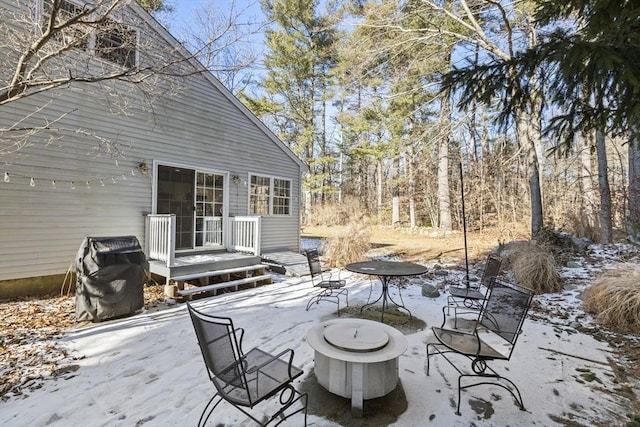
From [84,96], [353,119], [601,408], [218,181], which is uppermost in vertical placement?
[353,119]

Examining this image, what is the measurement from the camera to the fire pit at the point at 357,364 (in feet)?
7.58

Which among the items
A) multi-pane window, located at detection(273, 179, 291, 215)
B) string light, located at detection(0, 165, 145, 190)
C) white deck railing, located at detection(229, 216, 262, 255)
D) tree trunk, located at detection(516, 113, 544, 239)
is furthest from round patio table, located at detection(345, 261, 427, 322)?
tree trunk, located at detection(516, 113, 544, 239)

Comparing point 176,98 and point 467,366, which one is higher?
point 176,98

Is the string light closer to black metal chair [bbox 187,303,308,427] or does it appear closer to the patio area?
the patio area

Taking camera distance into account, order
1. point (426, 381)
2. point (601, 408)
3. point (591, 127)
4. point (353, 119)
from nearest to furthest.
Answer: point (601, 408)
point (426, 381)
point (591, 127)
point (353, 119)

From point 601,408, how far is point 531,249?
4308 mm

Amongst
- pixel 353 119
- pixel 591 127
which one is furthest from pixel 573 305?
pixel 353 119

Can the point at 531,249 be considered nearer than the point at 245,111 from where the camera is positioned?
Yes

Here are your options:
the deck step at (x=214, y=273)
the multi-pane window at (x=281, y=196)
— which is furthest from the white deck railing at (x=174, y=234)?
the multi-pane window at (x=281, y=196)

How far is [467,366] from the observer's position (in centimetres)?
308

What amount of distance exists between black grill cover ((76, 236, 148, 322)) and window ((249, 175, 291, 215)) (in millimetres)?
4336

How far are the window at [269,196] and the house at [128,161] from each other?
0.16ft

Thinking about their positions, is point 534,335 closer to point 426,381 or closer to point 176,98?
point 426,381

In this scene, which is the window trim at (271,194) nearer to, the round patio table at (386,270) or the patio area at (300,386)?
the patio area at (300,386)
